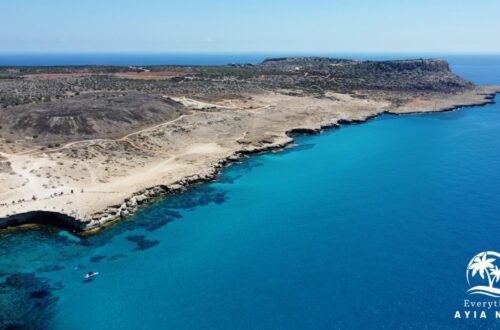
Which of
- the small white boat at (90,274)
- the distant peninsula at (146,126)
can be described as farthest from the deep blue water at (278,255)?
the distant peninsula at (146,126)

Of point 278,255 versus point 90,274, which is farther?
point 278,255

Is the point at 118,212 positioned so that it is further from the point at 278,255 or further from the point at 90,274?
the point at 278,255

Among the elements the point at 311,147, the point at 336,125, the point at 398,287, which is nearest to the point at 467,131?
the point at 336,125

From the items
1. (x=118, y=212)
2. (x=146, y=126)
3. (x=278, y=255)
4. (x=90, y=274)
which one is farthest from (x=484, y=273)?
(x=146, y=126)

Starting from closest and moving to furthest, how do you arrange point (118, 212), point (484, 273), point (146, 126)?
point (484, 273) → point (118, 212) → point (146, 126)

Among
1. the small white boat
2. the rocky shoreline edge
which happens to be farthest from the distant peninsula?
the small white boat

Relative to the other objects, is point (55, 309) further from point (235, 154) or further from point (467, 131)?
point (467, 131)
